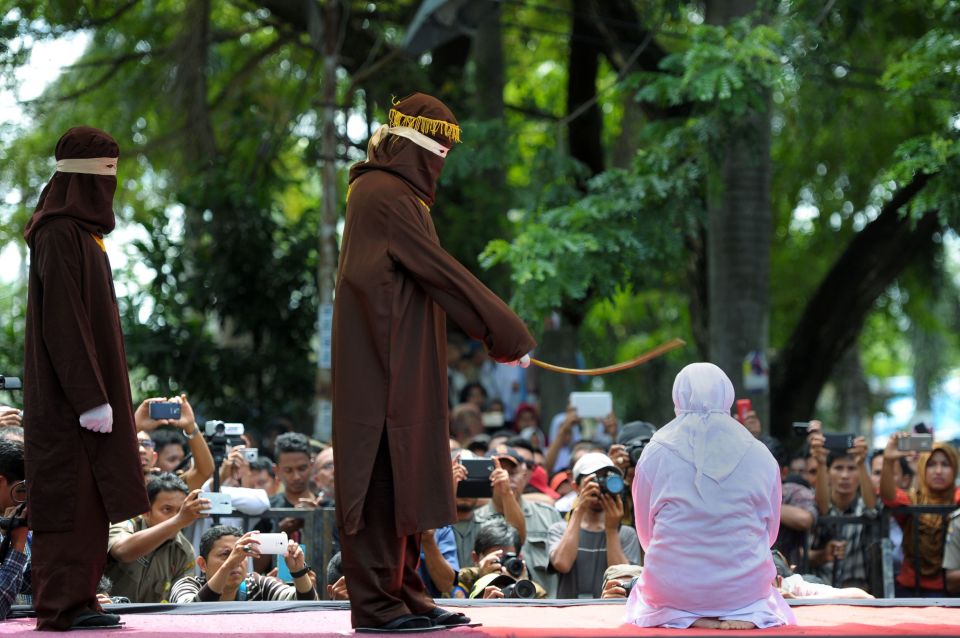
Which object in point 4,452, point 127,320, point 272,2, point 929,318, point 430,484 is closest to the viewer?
point 430,484

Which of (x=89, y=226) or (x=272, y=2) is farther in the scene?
(x=272, y=2)

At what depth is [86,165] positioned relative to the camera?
555 cm

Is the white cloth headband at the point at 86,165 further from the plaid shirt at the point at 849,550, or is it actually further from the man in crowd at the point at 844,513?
the plaid shirt at the point at 849,550

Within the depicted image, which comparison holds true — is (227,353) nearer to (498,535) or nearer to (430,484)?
(498,535)

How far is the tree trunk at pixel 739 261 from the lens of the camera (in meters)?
12.3

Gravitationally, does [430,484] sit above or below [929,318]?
below

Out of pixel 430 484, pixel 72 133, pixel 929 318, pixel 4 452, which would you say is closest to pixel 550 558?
pixel 430 484

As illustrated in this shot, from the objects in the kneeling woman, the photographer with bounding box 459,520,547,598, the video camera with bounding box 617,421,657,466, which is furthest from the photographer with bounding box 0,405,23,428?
the video camera with bounding box 617,421,657,466

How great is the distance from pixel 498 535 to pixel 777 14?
5685 mm

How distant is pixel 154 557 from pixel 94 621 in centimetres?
199

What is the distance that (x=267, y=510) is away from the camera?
7395 mm

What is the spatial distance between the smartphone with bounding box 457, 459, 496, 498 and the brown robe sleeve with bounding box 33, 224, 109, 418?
2.61 m

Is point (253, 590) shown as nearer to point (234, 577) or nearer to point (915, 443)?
point (234, 577)

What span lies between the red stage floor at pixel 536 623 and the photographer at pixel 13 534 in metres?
0.16
